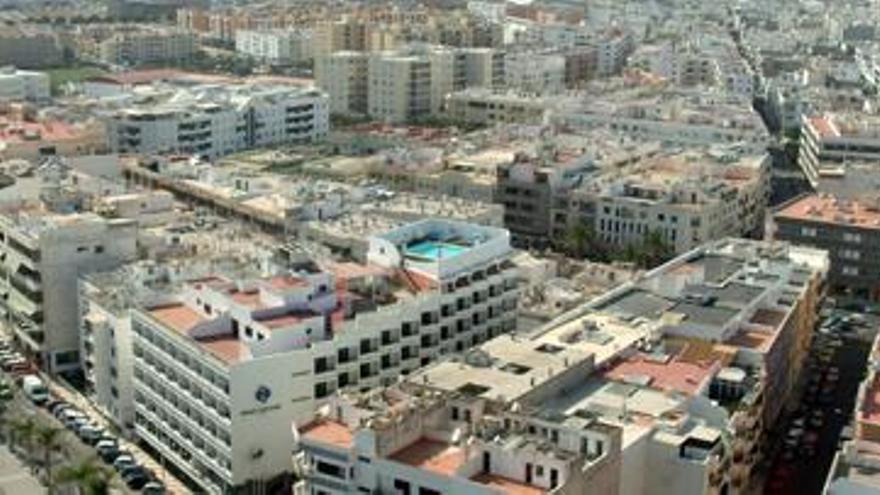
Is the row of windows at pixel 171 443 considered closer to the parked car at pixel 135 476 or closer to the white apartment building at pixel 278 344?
the white apartment building at pixel 278 344

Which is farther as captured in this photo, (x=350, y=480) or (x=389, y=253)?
(x=389, y=253)

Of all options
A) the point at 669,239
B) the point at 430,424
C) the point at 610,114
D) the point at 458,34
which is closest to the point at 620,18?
the point at 458,34

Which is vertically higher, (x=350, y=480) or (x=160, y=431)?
(x=350, y=480)

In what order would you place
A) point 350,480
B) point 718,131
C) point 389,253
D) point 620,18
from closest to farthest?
point 350,480 < point 389,253 < point 718,131 < point 620,18

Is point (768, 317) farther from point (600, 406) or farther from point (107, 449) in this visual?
point (107, 449)

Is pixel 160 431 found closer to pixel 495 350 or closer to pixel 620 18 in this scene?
pixel 495 350

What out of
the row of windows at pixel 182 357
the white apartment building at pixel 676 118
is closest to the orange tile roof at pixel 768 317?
the row of windows at pixel 182 357
